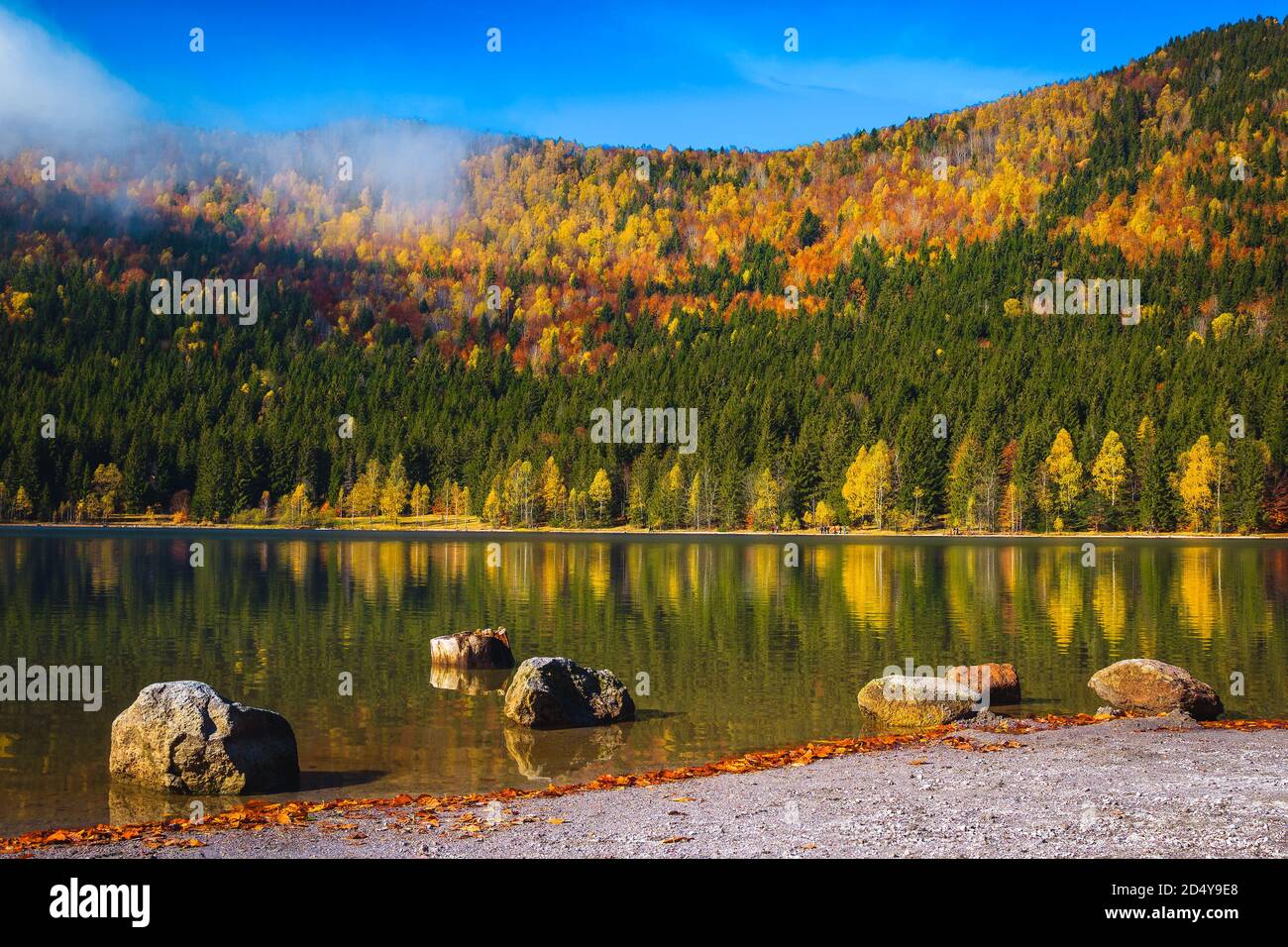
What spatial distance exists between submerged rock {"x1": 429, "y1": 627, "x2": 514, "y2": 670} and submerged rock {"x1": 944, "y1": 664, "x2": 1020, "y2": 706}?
1507 cm

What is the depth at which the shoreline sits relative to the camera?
152m

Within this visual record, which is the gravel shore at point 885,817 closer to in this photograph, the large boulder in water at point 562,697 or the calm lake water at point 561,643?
the calm lake water at point 561,643

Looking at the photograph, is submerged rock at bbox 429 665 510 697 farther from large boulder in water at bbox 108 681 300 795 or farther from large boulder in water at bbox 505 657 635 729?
large boulder in water at bbox 108 681 300 795

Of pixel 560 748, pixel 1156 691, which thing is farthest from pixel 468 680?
pixel 1156 691

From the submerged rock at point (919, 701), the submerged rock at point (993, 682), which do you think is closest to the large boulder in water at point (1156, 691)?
the submerged rock at point (993, 682)

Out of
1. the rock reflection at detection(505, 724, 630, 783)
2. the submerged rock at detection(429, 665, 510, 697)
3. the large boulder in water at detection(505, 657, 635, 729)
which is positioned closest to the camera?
the rock reflection at detection(505, 724, 630, 783)

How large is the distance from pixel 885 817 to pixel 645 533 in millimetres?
165535

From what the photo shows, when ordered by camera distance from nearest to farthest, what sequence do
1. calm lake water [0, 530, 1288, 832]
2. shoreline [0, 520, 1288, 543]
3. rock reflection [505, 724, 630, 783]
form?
rock reflection [505, 724, 630, 783], calm lake water [0, 530, 1288, 832], shoreline [0, 520, 1288, 543]

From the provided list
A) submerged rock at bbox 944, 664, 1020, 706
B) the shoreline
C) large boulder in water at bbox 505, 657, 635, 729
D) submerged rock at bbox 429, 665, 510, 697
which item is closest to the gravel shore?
large boulder in water at bbox 505, 657, 635, 729

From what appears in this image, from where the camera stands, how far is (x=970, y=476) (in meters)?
171

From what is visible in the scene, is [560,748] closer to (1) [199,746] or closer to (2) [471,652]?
(1) [199,746]
